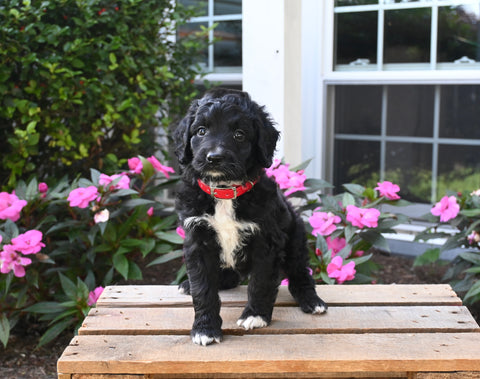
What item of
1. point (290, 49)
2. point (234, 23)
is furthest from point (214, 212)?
point (234, 23)

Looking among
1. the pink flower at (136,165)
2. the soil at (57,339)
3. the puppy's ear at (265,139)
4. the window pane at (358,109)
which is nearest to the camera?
the puppy's ear at (265,139)

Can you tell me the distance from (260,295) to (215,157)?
646mm

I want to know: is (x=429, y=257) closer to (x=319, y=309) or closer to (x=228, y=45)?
(x=319, y=309)

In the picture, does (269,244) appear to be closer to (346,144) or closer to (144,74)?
(144,74)

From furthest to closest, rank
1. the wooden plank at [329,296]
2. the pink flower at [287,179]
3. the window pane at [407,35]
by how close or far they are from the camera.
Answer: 1. the window pane at [407,35]
2. the pink flower at [287,179]
3. the wooden plank at [329,296]

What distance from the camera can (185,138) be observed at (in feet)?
7.32

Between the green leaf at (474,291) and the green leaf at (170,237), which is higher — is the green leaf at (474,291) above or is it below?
below

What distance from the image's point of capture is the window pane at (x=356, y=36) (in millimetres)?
4488

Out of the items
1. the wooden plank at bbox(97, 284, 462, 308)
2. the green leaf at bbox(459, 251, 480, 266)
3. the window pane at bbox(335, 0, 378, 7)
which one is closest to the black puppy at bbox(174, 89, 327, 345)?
the wooden plank at bbox(97, 284, 462, 308)

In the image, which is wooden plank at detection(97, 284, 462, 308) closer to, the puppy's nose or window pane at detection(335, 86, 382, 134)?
the puppy's nose

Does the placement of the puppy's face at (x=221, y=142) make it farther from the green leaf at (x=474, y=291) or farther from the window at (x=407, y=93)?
the window at (x=407, y=93)

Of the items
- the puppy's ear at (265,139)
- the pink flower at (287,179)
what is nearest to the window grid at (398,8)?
the pink flower at (287,179)

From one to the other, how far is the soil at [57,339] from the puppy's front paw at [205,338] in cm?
121

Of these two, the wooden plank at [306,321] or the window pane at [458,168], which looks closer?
the wooden plank at [306,321]
